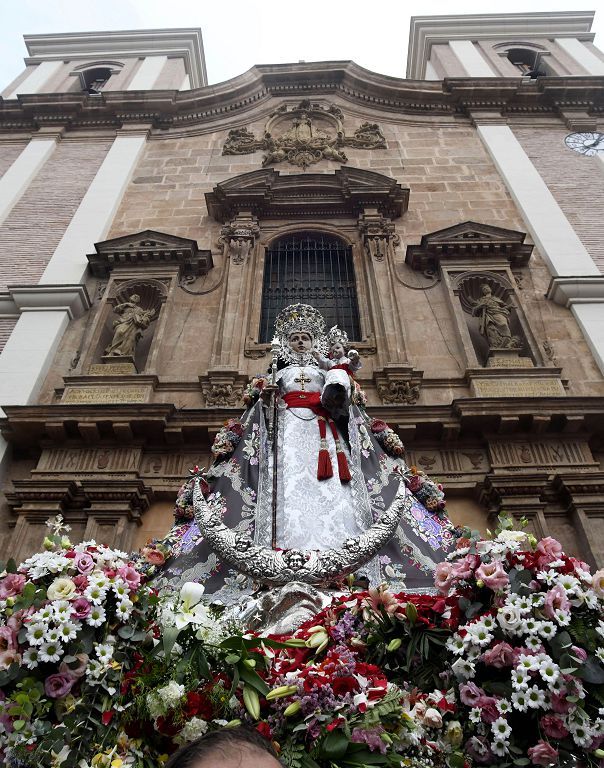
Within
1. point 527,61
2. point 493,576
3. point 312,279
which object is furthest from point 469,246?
point 527,61

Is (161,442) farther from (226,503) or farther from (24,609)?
(24,609)

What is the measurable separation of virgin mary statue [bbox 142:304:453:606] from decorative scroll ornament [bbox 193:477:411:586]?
0.02m

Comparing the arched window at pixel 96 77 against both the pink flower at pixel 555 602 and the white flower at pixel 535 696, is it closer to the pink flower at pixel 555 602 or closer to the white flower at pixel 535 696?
the pink flower at pixel 555 602

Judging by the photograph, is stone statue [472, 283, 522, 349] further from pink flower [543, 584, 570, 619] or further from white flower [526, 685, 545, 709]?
white flower [526, 685, 545, 709]

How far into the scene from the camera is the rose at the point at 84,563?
3.00 metres

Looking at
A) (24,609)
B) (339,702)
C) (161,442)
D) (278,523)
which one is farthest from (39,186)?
(339,702)

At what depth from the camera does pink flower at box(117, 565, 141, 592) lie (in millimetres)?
2972

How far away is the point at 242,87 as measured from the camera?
623 inches

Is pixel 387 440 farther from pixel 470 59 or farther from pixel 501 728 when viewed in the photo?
pixel 470 59

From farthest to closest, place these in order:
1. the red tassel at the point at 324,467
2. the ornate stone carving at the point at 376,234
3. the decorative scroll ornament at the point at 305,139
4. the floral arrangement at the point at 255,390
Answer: the decorative scroll ornament at the point at 305,139 → the ornate stone carving at the point at 376,234 → the floral arrangement at the point at 255,390 → the red tassel at the point at 324,467

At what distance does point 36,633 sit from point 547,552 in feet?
7.52

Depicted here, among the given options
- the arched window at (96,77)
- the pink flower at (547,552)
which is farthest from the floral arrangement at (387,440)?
the arched window at (96,77)

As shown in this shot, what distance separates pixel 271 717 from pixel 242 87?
16.0m

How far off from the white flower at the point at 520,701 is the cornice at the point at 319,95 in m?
14.9
